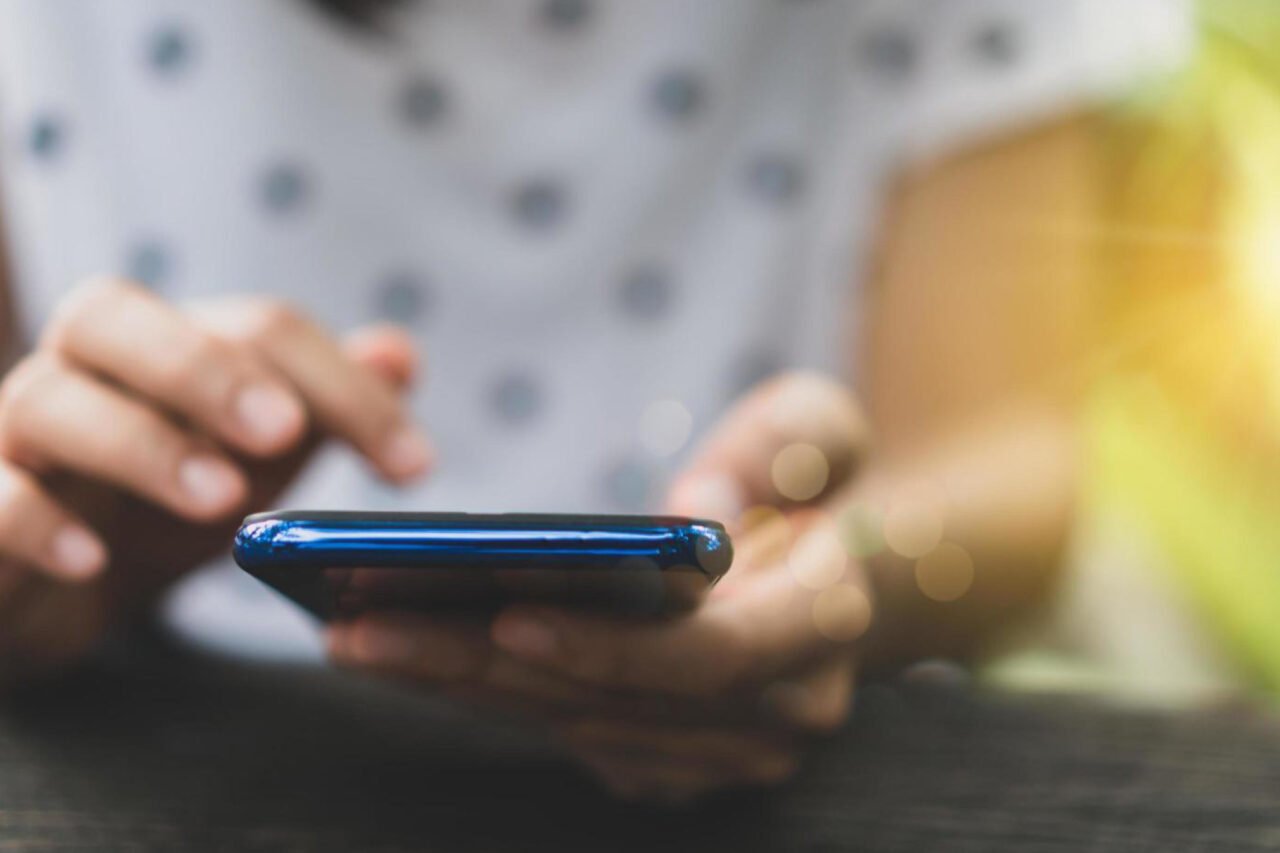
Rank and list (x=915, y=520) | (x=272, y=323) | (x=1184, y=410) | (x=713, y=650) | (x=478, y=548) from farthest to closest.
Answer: (x=1184, y=410)
(x=915, y=520)
(x=272, y=323)
(x=713, y=650)
(x=478, y=548)

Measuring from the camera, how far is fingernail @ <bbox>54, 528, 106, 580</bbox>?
0.36m

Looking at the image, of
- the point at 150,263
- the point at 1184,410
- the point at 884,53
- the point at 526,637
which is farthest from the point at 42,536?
the point at 1184,410

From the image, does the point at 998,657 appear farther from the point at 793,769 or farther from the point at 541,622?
the point at 541,622

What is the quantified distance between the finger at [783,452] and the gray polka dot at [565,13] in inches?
20.8

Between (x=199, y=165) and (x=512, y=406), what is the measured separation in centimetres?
35

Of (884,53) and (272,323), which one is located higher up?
(884,53)

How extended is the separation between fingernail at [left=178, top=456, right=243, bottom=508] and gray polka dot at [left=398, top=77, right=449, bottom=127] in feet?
1.80

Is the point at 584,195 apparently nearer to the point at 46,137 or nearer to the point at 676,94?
the point at 676,94

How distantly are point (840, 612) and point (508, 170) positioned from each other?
586 millimetres

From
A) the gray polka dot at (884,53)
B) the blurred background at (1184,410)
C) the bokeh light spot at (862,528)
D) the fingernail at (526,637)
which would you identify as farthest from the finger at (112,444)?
the blurred background at (1184,410)

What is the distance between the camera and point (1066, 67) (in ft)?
2.78

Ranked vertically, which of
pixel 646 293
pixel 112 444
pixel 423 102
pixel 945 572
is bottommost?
pixel 112 444

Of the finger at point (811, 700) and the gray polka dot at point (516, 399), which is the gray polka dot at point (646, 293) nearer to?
the gray polka dot at point (516, 399)

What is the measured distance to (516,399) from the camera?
0.84 meters
